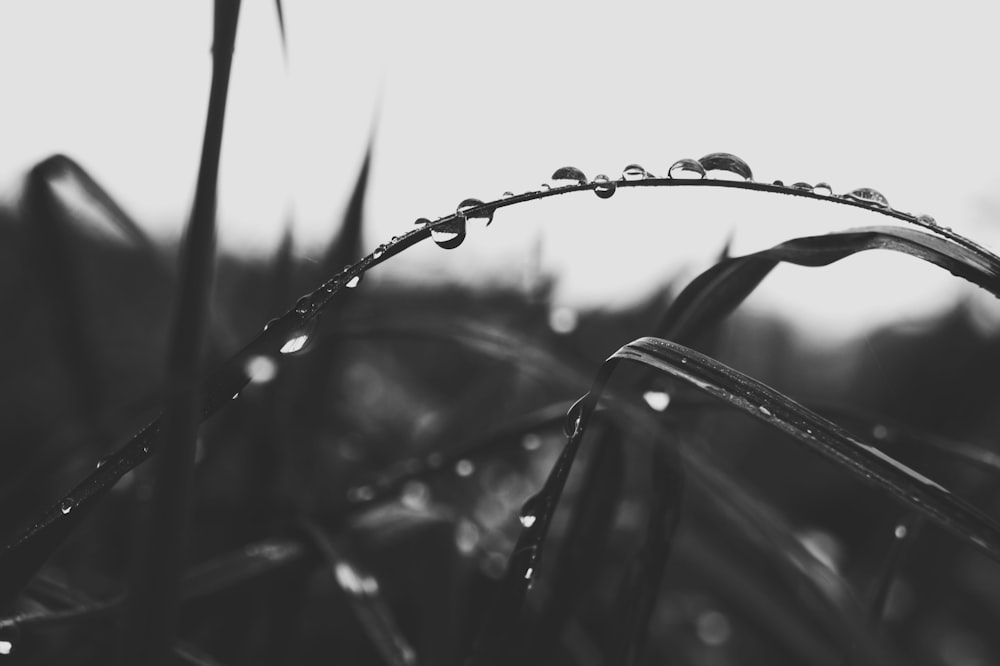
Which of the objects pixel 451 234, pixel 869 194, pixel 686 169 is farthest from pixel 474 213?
pixel 869 194

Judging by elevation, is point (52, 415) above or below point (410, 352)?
above

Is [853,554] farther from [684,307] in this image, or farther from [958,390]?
[684,307]

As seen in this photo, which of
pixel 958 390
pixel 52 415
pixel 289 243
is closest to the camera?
pixel 289 243

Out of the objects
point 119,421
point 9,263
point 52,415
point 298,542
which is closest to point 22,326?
point 52,415

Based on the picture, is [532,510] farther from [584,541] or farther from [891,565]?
[891,565]

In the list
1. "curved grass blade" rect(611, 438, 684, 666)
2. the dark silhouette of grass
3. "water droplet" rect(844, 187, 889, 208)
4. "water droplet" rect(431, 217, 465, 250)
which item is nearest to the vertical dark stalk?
the dark silhouette of grass

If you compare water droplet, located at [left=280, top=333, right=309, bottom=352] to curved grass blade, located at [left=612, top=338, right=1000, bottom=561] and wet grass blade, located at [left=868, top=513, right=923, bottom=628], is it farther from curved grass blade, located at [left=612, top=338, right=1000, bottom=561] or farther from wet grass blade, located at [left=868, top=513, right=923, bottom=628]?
wet grass blade, located at [left=868, top=513, right=923, bottom=628]
